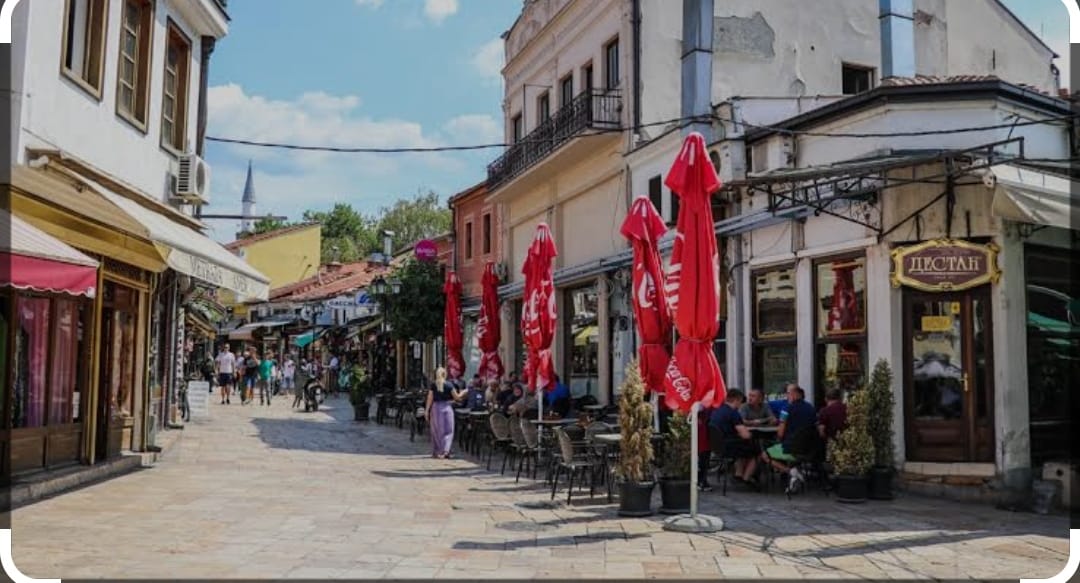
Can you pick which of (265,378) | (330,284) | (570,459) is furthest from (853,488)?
(330,284)

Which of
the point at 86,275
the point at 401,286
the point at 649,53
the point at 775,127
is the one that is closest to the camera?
the point at 86,275

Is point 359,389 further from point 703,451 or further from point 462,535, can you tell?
point 462,535

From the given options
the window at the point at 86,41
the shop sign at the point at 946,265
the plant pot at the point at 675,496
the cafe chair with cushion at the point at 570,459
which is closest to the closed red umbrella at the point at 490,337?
the cafe chair with cushion at the point at 570,459

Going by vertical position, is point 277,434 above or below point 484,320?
below

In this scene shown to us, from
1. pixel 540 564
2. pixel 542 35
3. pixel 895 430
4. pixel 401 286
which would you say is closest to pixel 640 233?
pixel 895 430

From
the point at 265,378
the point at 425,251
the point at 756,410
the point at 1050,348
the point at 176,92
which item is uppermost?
the point at 176,92

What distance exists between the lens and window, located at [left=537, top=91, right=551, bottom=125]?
23328 millimetres

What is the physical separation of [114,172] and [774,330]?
9587 millimetres

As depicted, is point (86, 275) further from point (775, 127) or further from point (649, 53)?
point (649, 53)

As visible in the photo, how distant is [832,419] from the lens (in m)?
11.4

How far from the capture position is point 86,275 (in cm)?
874

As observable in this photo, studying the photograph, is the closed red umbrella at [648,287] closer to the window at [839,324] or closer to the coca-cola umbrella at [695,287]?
the window at [839,324]

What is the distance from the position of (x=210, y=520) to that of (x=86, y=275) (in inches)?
101

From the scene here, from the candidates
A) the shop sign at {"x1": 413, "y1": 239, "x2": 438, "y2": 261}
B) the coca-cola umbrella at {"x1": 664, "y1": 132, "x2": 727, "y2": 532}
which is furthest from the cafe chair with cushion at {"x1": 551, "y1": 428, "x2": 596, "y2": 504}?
the shop sign at {"x1": 413, "y1": 239, "x2": 438, "y2": 261}
